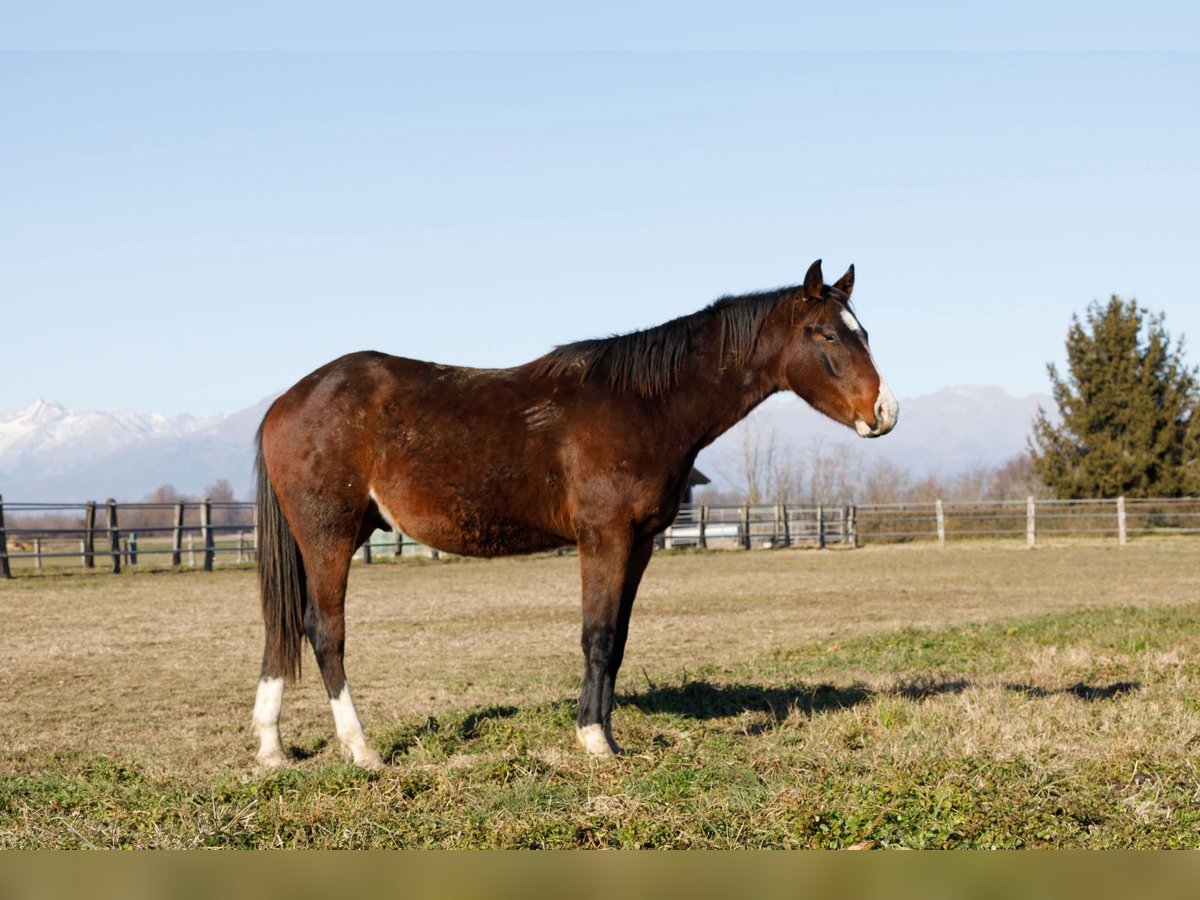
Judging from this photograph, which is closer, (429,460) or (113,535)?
(429,460)

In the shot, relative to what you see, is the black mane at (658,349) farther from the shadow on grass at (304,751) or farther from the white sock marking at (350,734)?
the shadow on grass at (304,751)

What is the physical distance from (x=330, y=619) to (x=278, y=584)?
0.48m

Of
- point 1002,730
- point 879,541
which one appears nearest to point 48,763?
point 1002,730

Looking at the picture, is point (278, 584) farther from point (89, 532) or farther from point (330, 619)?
point (89, 532)

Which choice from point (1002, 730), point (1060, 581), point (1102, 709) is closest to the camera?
point (1002, 730)

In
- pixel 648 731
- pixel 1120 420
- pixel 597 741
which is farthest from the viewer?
pixel 1120 420

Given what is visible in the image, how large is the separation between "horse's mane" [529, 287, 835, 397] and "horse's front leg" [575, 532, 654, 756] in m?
0.93

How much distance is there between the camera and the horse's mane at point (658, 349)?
639cm

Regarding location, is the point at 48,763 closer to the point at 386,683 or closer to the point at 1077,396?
the point at 386,683

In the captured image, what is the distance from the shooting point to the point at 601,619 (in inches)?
243

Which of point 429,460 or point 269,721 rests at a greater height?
point 429,460

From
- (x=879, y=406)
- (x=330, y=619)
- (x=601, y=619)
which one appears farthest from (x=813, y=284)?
(x=330, y=619)

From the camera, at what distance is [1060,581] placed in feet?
68.2

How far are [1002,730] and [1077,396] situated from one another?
43398 millimetres
